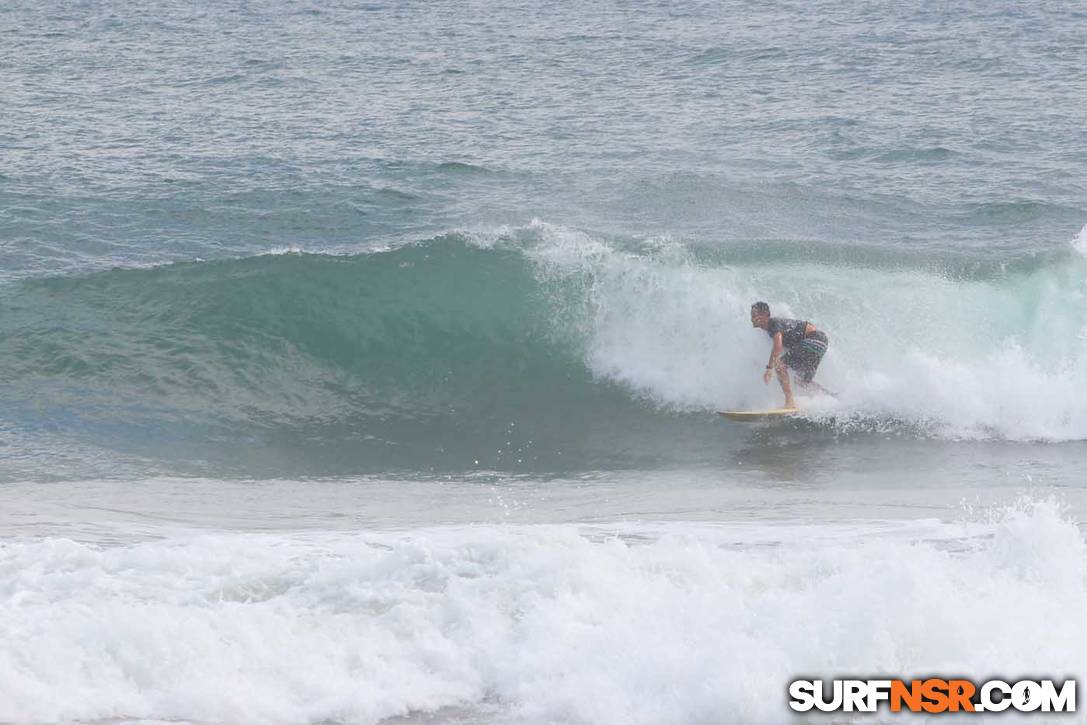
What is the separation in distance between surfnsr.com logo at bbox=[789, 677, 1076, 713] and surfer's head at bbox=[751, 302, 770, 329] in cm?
624

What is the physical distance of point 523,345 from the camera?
14.1 metres

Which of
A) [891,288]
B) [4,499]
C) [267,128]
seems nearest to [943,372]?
[891,288]

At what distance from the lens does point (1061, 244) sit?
629 inches

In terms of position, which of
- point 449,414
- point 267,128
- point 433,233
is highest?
point 267,128

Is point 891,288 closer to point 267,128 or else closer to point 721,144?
point 721,144

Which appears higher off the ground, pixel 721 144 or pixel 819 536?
pixel 721 144

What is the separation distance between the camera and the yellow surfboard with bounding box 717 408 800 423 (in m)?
12.2

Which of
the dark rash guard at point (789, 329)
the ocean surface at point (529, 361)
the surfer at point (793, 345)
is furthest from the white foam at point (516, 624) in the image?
the dark rash guard at point (789, 329)

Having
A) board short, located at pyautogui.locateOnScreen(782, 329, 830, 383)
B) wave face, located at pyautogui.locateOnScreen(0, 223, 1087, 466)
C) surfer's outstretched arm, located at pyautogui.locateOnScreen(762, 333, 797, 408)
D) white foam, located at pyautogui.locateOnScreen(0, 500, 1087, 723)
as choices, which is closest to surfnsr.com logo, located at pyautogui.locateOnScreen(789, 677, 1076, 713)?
white foam, located at pyautogui.locateOnScreen(0, 500, 1087, 723)

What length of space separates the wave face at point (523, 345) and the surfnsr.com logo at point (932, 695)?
17.9 ft

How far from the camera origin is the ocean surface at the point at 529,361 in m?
6.84

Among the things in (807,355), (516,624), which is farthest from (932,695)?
(807,355)

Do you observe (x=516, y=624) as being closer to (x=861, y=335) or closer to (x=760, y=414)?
(x=760, y=414)

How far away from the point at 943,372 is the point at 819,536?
4.47 m
